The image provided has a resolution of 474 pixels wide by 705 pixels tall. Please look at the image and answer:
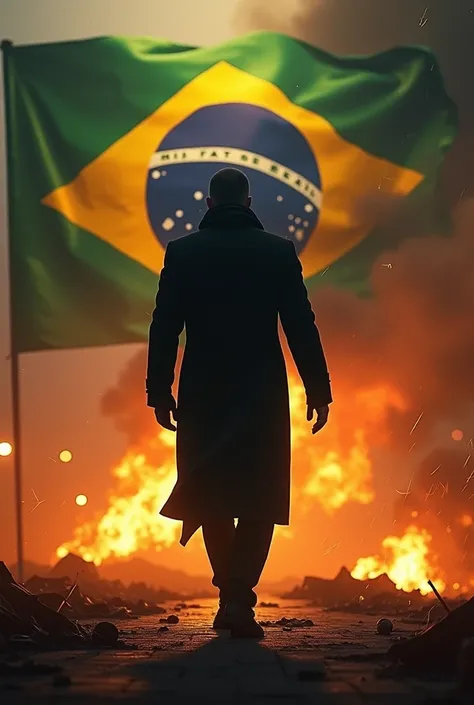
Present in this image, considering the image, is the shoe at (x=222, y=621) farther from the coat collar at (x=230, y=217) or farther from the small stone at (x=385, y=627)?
the coat collar at (x=230, y=217)

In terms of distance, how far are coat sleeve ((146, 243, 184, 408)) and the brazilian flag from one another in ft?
23.0

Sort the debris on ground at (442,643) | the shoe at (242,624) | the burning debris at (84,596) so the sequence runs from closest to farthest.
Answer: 1. the debris on ground at (442,643)
2. the shoe at (242,624)
3. the burning debris at (84,596)

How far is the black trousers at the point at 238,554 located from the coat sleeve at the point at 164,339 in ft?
2.20

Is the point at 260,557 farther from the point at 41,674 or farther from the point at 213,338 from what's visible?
the point at 41,674

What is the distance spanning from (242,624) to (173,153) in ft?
30.9

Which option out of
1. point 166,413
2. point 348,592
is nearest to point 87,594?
point 348,592

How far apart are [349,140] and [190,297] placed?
9061 millimetres

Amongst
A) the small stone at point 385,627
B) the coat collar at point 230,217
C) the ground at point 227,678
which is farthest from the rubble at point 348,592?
the ground at point 227,678

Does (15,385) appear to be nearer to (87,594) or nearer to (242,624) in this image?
(87,594)

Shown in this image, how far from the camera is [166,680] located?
9.59ft

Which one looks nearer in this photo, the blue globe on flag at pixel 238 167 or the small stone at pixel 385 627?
the small stone at pixel 385 627

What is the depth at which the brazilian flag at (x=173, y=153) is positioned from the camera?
12.6 meters

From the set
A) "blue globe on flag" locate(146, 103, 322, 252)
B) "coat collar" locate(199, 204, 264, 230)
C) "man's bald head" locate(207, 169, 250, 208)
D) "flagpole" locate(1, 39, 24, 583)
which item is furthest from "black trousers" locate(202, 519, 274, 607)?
"blue globe on flag" locate(146, 103, 322, 252)

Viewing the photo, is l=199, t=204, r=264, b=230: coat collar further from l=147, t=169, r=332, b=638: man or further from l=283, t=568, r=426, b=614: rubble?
l=283, t=568, r=426, b=614: rubble
